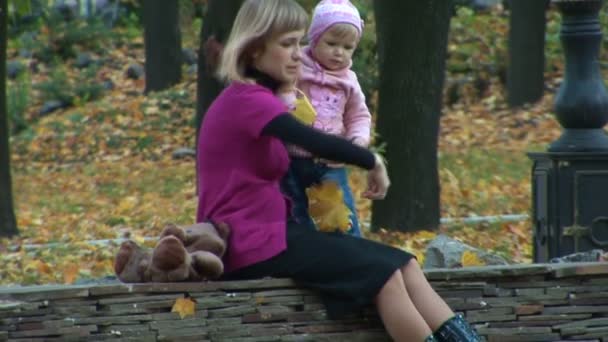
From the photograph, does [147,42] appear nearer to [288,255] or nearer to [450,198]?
[450,198]

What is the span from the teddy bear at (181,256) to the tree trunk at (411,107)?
5528 millimetres

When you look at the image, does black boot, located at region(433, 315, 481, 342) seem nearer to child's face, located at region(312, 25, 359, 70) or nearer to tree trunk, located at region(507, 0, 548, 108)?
child's face, located at region(312, 25, 359, 70)

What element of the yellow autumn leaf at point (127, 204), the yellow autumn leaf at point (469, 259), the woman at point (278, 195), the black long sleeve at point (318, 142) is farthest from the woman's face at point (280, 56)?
the yellow autumn leaf at point (127, 204)

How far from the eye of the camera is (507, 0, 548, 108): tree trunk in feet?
64.4

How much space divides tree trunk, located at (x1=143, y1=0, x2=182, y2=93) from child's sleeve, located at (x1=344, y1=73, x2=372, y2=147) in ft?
56.2

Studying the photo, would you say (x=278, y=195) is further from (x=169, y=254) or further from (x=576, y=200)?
(x=576, y=200)

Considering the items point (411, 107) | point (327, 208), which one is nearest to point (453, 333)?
point (327, 208)

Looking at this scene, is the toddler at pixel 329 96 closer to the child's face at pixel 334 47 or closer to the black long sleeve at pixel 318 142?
the child's face at pixel 334 47

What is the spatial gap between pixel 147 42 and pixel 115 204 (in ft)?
26.6

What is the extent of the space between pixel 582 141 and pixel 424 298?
3277 mm

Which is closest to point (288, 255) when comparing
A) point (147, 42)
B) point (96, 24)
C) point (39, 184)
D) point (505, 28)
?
point (39, 184)

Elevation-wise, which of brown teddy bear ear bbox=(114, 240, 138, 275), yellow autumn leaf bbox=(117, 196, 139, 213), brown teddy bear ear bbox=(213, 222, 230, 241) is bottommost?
yellow autumn leaf bbox=(117, 196, 139, 213)

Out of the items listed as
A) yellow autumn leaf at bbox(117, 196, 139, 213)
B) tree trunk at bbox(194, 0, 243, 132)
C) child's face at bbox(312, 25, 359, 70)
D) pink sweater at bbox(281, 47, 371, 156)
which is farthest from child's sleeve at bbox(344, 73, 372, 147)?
yellow autumn leaf at bbox(117, 196, 139, 213)

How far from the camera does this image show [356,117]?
584 cm
